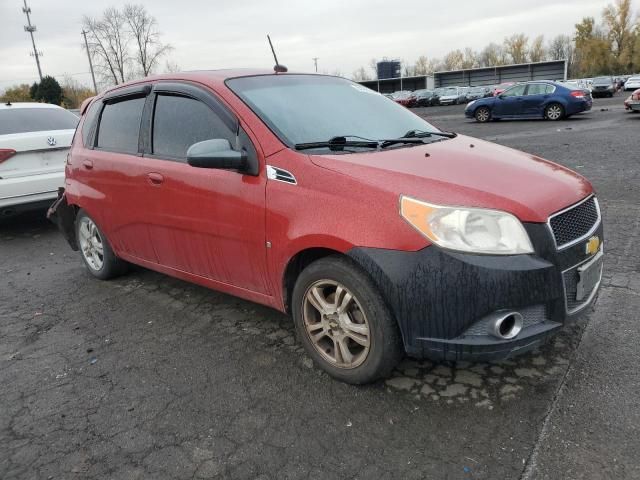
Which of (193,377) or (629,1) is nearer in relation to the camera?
(193,377)

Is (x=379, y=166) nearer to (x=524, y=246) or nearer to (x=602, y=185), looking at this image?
(x=524, y=246)

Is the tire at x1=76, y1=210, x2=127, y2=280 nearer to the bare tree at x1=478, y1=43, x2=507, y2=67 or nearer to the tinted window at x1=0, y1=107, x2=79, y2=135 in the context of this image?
the tinted window at x1=0, y1=107, x2=79, y2=135

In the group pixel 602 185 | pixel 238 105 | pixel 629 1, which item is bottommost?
pixel 602 185

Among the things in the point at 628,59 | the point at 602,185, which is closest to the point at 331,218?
the point at 602,185

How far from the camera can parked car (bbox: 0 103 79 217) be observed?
6.55 meters

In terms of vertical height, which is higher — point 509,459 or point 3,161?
point 3,161

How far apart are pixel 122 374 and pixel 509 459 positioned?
226cm

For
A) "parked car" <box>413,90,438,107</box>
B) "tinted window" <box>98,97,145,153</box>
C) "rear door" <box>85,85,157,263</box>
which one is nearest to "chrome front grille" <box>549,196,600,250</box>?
"rear door" <box>85,85,157,263</box>

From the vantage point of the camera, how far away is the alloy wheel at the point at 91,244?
5.00m

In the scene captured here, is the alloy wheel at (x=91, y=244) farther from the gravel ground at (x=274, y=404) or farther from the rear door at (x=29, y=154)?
the rear door at (x=29, y=154)

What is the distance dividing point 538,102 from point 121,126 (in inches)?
744

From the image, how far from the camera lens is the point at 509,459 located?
2.34m

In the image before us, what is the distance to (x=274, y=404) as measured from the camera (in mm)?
2881

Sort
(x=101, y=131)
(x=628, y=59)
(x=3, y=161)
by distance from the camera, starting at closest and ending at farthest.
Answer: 1. (x=101, y=131)
2. (x=3, y=161)
3. (x=628, y=59)
